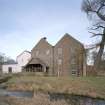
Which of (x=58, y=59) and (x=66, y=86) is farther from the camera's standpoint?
(x=58, y=59)

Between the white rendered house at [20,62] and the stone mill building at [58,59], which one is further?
the white rendered house at [20,62]

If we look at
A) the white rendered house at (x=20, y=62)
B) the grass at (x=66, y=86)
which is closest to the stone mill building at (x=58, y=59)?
the white rendered house at (x=20, y=62)

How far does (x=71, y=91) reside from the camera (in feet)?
118

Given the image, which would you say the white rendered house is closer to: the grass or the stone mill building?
the stone mill building

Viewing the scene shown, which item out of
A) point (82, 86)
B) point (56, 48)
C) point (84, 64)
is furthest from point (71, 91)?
point (56, 48)

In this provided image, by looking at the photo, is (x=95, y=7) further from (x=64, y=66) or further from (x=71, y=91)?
(x=64, y=66)

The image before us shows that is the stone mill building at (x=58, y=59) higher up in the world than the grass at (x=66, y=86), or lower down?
higher up

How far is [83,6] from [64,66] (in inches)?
1024

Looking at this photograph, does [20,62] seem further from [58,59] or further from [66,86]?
[66,86]

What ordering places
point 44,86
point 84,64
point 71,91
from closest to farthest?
point 71,91, point 44,86, point 84,64

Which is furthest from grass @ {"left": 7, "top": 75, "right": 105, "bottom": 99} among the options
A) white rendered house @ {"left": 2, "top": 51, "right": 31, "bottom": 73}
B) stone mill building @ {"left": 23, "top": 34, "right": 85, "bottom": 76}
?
white rendered house @ {"left": 2, "top": 51, "right": 31, "bottom": 73}

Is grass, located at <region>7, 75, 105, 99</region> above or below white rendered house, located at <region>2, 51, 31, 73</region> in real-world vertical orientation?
below

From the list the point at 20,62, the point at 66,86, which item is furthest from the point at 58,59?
the point at 66,86

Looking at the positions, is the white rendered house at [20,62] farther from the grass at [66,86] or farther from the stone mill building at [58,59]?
the grass at [66,86]
